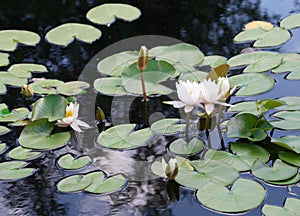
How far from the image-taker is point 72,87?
1833mm

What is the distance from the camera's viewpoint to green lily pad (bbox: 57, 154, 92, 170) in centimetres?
147

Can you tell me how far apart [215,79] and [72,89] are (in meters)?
0.51

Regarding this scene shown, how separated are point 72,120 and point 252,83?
1.97ft

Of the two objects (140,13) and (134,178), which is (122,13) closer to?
(140,13)

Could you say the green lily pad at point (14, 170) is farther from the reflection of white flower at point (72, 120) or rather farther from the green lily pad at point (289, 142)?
the green lily pad at point (289, 142)

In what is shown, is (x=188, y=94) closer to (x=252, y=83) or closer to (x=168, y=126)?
(x=168, y=126)

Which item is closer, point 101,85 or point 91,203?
point 91,203

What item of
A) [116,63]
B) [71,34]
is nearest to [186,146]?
[116,63]

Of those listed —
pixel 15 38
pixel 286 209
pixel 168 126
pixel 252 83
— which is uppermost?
pixel 15 38

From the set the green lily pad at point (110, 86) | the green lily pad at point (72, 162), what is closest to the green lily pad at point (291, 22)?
the green lily pad at point (110, 86)

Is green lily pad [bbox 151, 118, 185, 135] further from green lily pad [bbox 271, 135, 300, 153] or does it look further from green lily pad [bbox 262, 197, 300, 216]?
green lily pad [bbox 262, 197, 300, 216]

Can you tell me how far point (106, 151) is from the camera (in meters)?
1.53

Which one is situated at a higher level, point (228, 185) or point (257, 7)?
point (257, 7)

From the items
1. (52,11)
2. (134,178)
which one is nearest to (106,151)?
(134,178)
